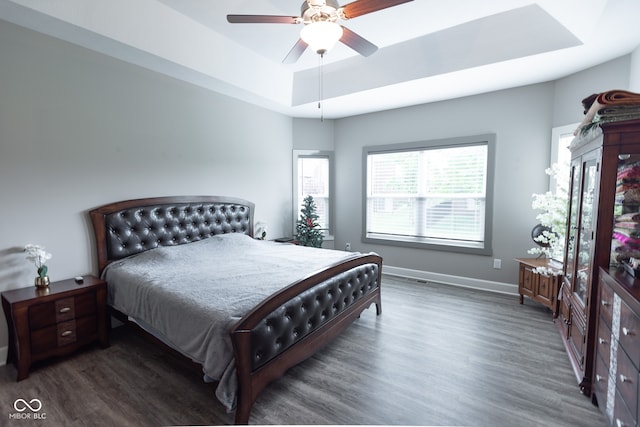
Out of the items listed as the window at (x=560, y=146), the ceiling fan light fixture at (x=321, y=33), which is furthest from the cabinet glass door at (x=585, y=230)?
the ceiling fan light fixture at (x=321, y=33)

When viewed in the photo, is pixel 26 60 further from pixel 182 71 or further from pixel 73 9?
pixel 182 71

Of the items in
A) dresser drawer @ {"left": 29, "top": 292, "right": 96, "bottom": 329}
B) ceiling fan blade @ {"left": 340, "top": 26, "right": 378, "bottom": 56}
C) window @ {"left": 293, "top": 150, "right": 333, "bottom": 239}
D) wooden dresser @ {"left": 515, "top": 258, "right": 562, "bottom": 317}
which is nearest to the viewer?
ceiling fan blade @ {"left": 340, "top": 26, "right": 378, "bottom": 56}

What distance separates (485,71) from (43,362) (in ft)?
16.5

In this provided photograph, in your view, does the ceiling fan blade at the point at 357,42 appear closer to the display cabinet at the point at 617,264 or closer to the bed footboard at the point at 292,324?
the display cabinet at the point at 617,264

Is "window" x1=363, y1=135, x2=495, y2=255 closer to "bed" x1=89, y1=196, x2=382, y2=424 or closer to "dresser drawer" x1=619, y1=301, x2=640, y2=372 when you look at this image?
"bed" x1=89, y1=196, x2=382, y2=424

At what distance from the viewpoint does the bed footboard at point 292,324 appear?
1.70 meters

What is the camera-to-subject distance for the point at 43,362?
239 centimetres

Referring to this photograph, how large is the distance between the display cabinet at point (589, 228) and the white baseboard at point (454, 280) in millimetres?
1467

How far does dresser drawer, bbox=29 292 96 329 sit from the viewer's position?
87.5 inches

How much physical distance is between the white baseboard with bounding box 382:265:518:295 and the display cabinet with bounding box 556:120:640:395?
1467 mm

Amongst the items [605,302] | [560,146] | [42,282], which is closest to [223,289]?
[42,282]

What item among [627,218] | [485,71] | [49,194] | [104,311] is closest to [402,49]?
[485,71]

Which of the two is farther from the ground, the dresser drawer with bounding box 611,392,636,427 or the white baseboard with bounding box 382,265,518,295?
the dresser drawer with bounding box 611,392,636,427

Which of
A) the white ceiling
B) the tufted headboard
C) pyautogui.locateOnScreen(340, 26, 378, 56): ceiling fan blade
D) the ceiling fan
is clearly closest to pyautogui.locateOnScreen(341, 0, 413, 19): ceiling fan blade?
the ceiling fan
